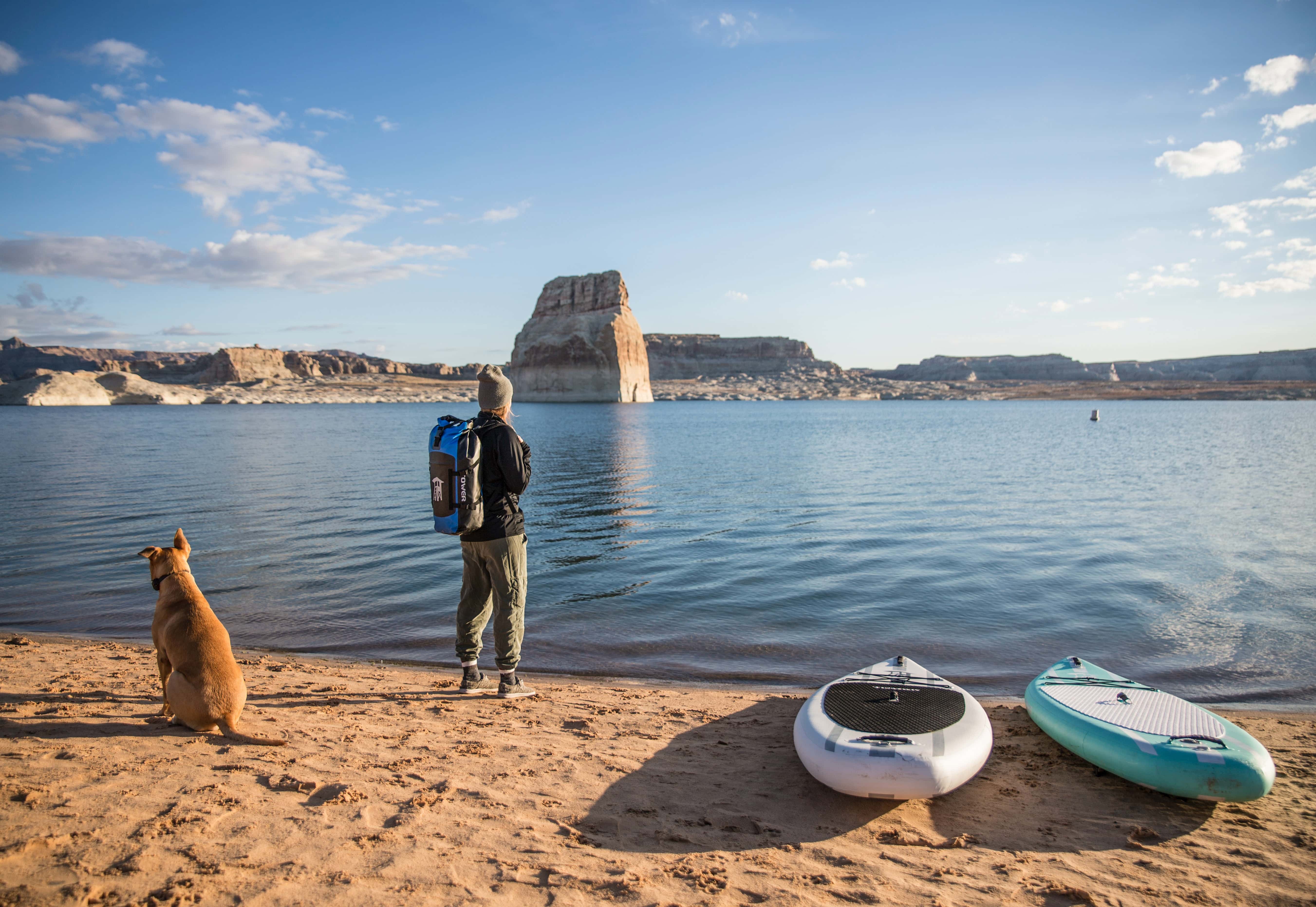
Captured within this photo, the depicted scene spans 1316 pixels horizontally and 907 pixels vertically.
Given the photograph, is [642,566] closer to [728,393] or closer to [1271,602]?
[1271,602]

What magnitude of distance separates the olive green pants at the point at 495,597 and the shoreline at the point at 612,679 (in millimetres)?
1419

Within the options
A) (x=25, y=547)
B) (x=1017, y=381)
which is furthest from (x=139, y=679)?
(x=1017, y=381)

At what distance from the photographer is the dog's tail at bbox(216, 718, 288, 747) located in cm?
454

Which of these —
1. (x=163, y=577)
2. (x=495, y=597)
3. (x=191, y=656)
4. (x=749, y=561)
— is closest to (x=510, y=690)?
(x=495, y=597)

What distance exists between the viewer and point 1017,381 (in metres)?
194

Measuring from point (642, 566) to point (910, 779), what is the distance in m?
8.18

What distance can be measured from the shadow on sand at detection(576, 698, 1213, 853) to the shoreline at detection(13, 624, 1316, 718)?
5.18ft

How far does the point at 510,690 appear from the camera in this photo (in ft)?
20.2

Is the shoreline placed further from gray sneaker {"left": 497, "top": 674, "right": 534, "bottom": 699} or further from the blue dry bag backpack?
the blue dry bag backpack

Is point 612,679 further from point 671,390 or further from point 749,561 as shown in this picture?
point 671,390

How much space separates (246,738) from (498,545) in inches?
84.4

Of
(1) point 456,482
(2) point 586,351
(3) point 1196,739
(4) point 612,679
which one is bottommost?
(4) point 612,679

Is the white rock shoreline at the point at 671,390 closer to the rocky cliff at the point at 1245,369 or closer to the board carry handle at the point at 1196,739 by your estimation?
the rocky cliff at the point at 1245,369

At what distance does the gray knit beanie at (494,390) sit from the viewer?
5.55 m
